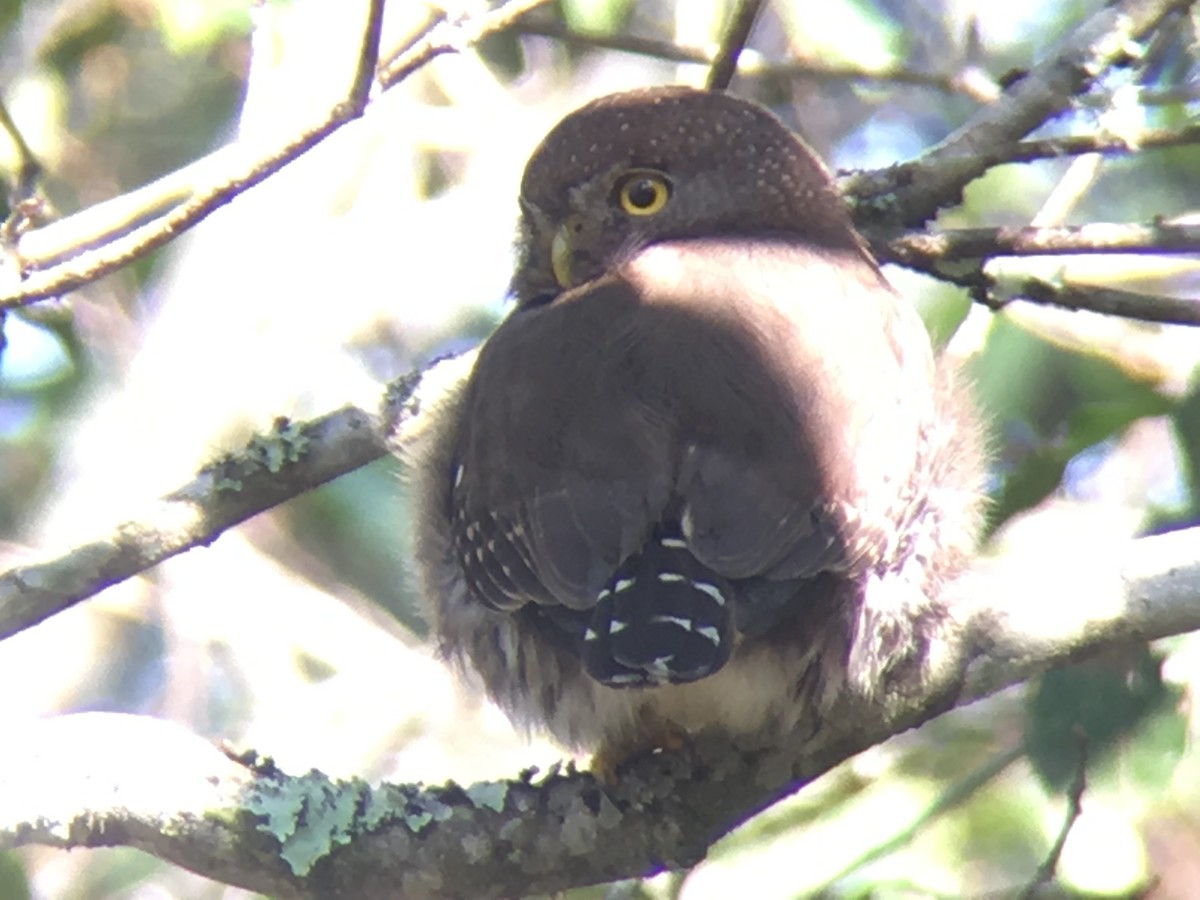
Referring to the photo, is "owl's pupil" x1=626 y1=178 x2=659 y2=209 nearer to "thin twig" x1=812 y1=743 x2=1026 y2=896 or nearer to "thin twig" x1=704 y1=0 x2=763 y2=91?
"thin twig" x1=704 y1=0 x2=763 y2=91

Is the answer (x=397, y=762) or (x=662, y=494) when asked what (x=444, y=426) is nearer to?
(x=662, y=494)

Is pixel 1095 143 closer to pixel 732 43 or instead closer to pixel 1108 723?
pixel 732 43

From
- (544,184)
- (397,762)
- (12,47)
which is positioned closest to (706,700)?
(544,184)

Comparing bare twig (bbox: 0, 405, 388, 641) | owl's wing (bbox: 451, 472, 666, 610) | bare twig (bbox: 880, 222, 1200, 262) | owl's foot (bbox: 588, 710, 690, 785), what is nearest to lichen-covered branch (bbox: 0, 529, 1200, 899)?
owl's foot (bbox: 588, 710, 690, 785)

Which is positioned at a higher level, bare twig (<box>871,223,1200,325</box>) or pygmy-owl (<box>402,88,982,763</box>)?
bare twig (<box>871,223,1200,325</box>)

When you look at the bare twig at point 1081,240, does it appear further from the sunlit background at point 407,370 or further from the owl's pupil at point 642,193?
the owl's pupil at point 642,193

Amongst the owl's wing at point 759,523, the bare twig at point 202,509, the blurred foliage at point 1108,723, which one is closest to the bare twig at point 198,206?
the bare twig at point 202,509
